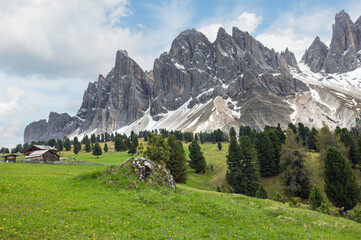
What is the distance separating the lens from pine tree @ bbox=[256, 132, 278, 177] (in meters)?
55.5

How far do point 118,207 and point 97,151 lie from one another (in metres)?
87.7

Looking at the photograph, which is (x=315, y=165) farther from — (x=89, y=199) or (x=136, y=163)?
(x=89, y=199)

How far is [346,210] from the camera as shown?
32562 millimetres

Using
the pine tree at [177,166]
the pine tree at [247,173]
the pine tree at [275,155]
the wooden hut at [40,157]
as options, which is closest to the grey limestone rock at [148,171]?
the pine tree at [177,166]

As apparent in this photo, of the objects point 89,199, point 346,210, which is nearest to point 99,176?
point 89,199

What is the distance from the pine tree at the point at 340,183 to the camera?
32438 mm

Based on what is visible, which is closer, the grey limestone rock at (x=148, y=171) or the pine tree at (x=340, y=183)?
the grey limestone rock at (x=148, y=171)

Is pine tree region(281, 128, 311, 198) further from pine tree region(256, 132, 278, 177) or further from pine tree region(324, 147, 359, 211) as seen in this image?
pine tree region(256, 132, 278, 177)

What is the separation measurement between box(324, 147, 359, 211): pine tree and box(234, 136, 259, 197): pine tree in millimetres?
16065

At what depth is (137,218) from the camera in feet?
42.8

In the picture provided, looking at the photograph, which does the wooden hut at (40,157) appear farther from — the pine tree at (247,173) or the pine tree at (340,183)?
the pine tree at (340,183)

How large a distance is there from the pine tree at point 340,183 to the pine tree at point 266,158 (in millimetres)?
20423

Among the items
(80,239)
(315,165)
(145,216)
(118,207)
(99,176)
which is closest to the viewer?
(80,239)

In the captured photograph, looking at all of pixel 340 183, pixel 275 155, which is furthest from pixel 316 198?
pixel 275 155
